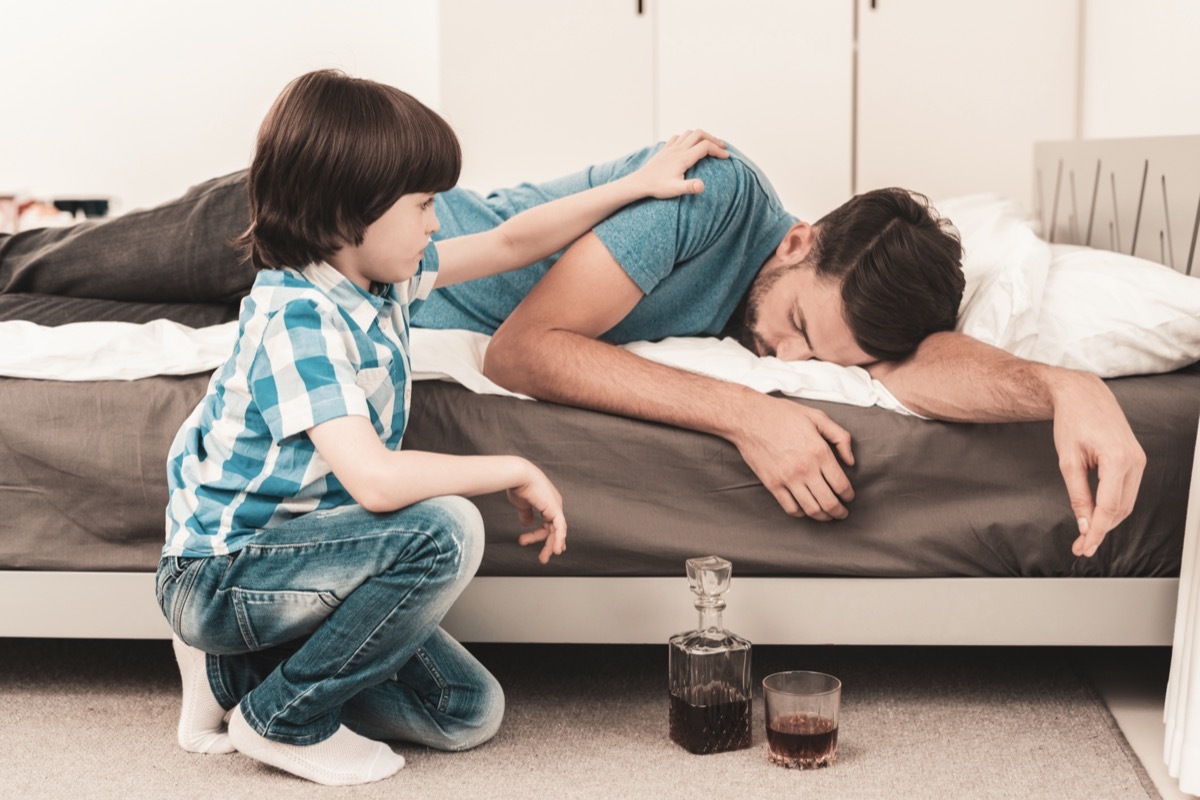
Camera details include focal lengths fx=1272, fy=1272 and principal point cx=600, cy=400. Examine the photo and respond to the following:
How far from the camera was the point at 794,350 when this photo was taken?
1533 millimetres

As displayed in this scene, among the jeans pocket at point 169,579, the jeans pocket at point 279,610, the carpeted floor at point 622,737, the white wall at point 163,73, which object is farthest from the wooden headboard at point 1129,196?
the white wall at point 163,73

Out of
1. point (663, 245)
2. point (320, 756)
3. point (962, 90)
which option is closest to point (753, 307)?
point (663, 245)

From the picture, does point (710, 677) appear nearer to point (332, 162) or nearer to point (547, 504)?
point (547, 504)

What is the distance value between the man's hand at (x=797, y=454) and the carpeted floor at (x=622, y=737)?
A: 270mm

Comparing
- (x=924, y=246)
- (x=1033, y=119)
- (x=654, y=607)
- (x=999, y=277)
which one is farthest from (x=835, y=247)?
(x=1033, y=119)

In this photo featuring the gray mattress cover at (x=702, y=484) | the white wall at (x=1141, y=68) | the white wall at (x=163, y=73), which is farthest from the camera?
the white wall at (x=163, y=73)

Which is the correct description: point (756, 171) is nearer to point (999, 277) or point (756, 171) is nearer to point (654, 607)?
point (999, 277)

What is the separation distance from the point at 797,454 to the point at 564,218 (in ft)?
1.27

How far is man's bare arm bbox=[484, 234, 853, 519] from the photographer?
1367 millimetres

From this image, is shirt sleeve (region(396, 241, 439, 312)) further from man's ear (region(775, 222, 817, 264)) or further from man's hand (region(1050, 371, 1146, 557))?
man's hand (region(1050, 371, 1146, 557))

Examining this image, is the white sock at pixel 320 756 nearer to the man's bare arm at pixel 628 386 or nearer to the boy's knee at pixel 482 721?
the boy's knee at pixel 482 721

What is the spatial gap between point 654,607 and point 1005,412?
0.44 m

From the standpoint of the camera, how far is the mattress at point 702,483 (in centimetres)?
140

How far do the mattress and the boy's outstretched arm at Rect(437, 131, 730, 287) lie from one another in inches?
6.3
